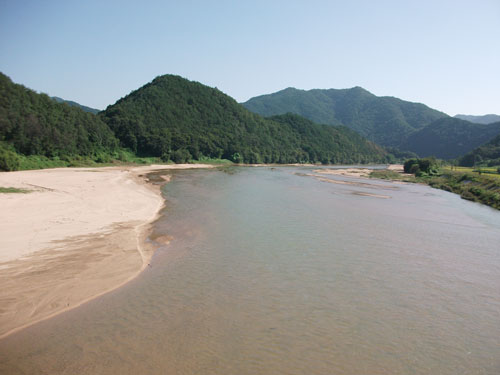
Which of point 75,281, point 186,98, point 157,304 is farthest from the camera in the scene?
point 186,98

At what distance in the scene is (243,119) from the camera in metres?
160

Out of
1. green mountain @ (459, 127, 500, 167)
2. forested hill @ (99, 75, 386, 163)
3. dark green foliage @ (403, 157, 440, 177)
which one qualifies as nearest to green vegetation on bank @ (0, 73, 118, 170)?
forested hill @ (99, 75, 386, 163)

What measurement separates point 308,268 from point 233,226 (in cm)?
698

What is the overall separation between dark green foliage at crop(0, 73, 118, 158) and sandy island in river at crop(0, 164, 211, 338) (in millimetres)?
33820

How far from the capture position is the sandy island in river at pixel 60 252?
7780 mm

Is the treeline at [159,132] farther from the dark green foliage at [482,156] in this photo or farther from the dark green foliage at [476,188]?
the dark green foliage at [482,156]

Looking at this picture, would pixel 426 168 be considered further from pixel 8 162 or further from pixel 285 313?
pixel 8 162

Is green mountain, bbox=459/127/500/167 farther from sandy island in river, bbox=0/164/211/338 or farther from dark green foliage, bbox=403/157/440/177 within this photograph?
sandy island in river, bbox=0/164/211/338

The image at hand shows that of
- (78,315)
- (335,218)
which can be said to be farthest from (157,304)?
(335,218)

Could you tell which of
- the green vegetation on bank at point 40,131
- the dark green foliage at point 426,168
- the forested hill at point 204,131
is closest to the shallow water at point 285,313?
the green vegetation on bank at point 40,131

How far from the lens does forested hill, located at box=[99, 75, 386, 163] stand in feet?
297

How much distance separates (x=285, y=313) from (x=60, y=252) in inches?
341

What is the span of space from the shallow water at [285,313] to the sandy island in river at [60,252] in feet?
2.29

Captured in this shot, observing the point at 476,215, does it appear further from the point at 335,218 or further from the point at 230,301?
the point at 230,301
